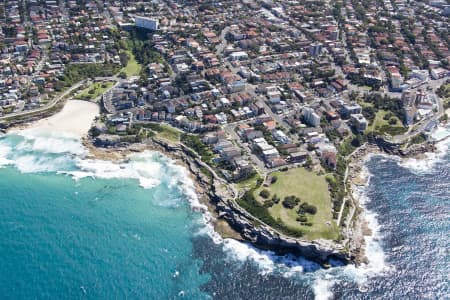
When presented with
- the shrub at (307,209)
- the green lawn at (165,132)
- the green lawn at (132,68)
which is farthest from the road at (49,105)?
the shrub at (307,209)

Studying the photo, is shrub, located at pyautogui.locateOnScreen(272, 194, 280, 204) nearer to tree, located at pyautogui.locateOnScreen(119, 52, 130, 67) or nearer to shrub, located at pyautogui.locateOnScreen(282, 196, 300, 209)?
shrub, located at pyautogui.locateOnScreen(282, 196, 300, 209)

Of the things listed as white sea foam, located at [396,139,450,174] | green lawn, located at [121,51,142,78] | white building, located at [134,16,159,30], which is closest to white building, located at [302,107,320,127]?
white sea foam, located at [396,139,450,174]

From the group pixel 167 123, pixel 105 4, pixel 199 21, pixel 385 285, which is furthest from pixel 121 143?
pixel 105 4

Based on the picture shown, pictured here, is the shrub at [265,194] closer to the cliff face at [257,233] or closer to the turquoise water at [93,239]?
the cliff face at [257,233]

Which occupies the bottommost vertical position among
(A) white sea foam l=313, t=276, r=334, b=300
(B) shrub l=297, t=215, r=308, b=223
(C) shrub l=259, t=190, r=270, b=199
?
(A) white sea foam l=313, t=276, r=334, b=300

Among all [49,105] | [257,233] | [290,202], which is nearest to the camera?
[257,233]

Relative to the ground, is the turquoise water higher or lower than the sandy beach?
lower

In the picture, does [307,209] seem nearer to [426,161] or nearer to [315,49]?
[426,161]

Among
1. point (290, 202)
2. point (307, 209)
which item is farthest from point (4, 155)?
point (307, 209)
